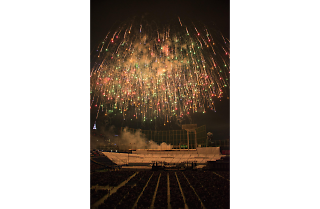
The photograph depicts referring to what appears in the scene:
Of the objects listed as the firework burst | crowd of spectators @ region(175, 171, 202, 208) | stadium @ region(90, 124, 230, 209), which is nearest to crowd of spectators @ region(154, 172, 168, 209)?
stadium @ region(90, 124, 230, 209)

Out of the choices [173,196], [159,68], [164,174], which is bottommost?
[164,174]

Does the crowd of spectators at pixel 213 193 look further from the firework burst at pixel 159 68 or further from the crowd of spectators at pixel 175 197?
the firework burst at pixel 159 68

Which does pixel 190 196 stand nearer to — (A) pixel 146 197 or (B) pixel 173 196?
(B) pixel 173 196

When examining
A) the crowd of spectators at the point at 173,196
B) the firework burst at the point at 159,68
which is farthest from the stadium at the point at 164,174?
the firework burst at the point at 159,68

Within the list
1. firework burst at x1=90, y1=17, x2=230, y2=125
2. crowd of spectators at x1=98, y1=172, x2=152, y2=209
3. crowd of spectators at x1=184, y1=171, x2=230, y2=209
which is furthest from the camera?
firework burst at x1=90, y1=17, x2=230, y2=125

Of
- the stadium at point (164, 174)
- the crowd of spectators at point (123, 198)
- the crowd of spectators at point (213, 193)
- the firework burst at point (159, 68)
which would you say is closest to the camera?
the crowd of spectators at point (123, 198)

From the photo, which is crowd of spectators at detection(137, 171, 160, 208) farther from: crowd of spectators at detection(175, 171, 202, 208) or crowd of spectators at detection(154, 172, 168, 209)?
crowd of spectators at detection(175, 171, 202, 208)

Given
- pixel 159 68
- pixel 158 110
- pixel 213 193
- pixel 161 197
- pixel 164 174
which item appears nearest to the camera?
pixel 161 197

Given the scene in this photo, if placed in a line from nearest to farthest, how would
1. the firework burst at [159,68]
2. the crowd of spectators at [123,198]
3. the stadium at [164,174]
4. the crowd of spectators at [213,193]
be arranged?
the crowd of spectators at [123,198] → the crowd of spectators at [213,193] → the stadium at [164,174] → the firework burst at [159,68]

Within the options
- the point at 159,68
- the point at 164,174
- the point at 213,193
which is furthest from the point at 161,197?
the point at 159,68
